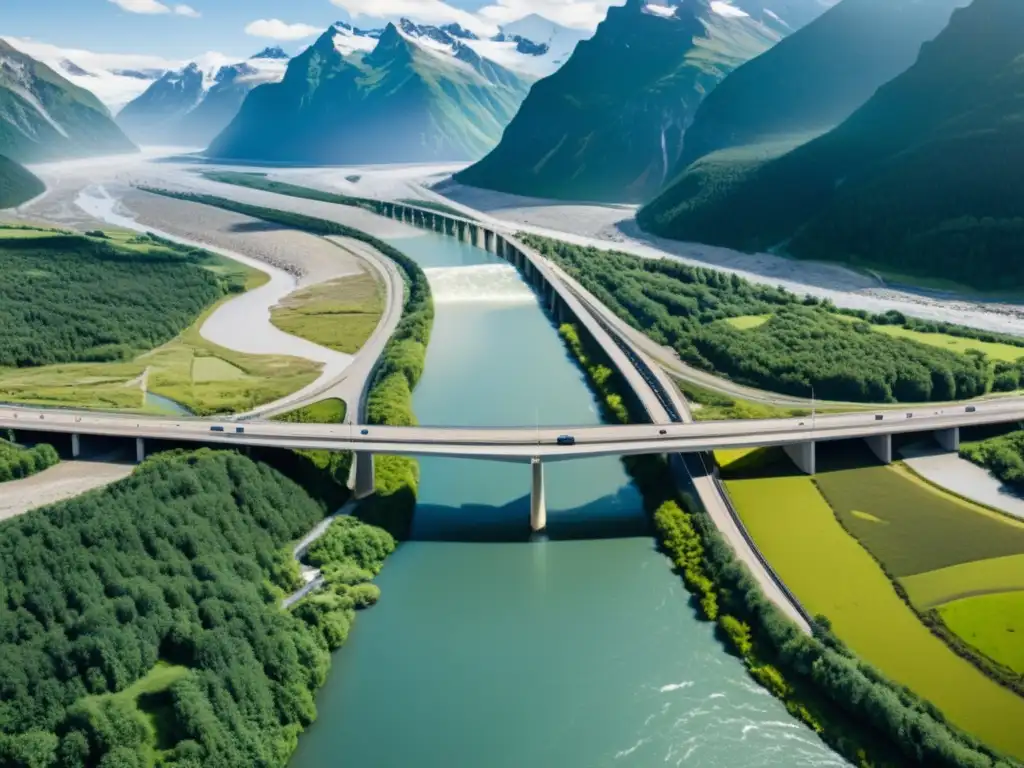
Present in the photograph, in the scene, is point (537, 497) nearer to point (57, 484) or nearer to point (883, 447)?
point (883, 447)

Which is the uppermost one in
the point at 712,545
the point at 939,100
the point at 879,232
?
the point at 939,100

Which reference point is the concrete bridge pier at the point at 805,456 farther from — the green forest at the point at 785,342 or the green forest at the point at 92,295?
the green forest at the point at 92,295

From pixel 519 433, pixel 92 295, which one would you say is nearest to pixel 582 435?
pixel 519 433

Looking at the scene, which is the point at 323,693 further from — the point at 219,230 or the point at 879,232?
the point at 219,230

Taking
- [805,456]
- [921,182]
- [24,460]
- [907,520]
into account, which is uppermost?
[921,182]

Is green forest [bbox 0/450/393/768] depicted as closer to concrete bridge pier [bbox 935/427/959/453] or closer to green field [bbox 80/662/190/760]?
green field [bbox 80/662/190/760]

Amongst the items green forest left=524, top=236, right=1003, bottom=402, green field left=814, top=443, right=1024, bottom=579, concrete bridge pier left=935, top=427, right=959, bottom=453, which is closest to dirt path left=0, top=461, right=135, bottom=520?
green field left=814, top=443, right=1024, bottom=579

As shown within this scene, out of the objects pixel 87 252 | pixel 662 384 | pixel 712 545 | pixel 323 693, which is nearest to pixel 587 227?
pixel 87 252

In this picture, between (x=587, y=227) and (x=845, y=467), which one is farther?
(x=587, y=227)
